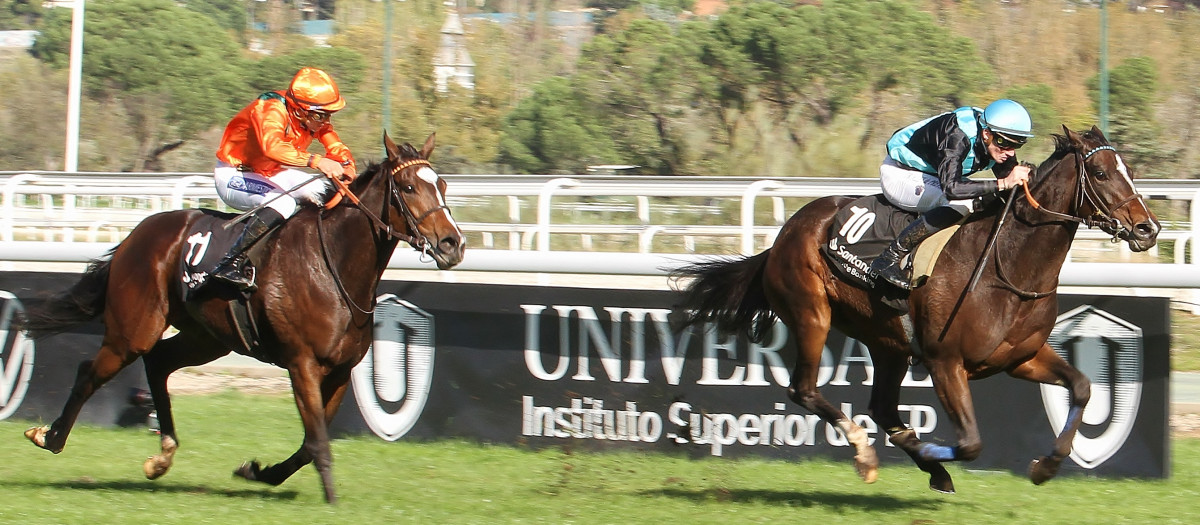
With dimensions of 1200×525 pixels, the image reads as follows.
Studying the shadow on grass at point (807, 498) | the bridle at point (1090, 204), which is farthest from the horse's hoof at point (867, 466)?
the bridle at point (1090, 204)

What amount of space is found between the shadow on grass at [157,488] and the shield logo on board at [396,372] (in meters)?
1.36

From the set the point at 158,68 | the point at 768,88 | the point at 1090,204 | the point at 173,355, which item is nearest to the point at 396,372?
the point at 173,355

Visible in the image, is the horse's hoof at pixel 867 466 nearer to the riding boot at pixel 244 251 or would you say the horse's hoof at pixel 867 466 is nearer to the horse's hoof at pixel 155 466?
the riding boot at pixel 244 251

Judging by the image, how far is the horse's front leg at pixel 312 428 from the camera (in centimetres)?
576

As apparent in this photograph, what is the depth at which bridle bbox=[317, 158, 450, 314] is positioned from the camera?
18.9 feet

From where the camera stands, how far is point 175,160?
86.2 feet

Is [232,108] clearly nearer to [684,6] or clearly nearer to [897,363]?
[684,6]

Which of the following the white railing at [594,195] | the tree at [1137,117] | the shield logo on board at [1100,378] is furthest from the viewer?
the tree at [1137,117]

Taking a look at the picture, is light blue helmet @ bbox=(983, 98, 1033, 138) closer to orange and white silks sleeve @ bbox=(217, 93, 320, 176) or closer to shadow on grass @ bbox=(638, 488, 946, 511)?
shadow on grass @ bbox=(638, 488, 946, 511)

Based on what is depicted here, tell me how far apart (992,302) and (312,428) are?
10.0 feet

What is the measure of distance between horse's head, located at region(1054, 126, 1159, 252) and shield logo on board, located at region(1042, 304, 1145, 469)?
46.8 inches

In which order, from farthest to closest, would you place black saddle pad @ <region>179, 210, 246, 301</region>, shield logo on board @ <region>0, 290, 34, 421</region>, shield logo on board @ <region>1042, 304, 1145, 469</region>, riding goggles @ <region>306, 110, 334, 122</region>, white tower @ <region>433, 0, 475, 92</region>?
1. white tower @ <region>433, 0, 475, 92</region>
2. shield logo on board @ <region>0, 290, 34, 421</region>
3. shield logo on board @ <region>1042, 304, 1145, 469</region>
4. riding goggles @ <region>306, 110, 334, 122</region>
5. black saddle pad @ <region>179, 210, 246, 301</region>

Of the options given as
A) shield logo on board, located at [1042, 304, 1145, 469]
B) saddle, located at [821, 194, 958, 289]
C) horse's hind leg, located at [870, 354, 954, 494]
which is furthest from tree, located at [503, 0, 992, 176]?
saddle, located at [821, 194, 958, 289]

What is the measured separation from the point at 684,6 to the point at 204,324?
20777 millimetres
